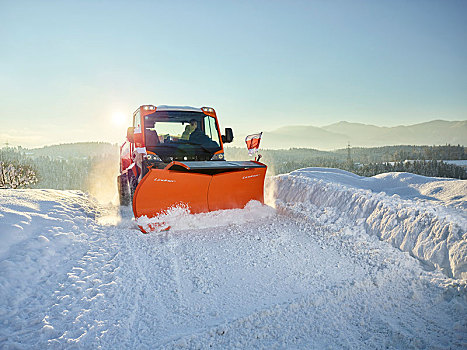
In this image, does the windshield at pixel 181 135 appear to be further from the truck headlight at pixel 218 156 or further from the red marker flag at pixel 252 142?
the red marker flag at pixel 252 142

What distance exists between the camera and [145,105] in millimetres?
7199

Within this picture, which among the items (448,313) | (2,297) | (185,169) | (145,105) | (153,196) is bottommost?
(448,313)

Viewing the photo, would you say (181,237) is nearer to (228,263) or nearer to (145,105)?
(228,263)

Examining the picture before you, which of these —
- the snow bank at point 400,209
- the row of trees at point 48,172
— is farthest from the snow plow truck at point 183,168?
the row of trees at point 48,172

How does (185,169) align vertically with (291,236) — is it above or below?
above

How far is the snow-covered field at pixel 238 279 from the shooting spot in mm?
2646

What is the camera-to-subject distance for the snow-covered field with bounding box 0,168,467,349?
265 cm

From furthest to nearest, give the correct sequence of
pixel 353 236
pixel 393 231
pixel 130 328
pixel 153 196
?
pixel 153 196 → pixel 353 236 → pixel 393 231 → pixel 130 328

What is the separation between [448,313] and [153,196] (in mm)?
4568

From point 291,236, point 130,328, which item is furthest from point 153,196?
point 130,328

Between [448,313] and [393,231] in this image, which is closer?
[448,313]

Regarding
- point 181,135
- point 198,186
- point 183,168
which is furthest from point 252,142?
point 183,168

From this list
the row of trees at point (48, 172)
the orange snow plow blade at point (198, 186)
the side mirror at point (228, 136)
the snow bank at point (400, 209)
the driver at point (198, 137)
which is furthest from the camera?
the row of trees at point (48, 172)

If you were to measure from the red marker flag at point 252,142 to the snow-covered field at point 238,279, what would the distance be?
68.7 inches
